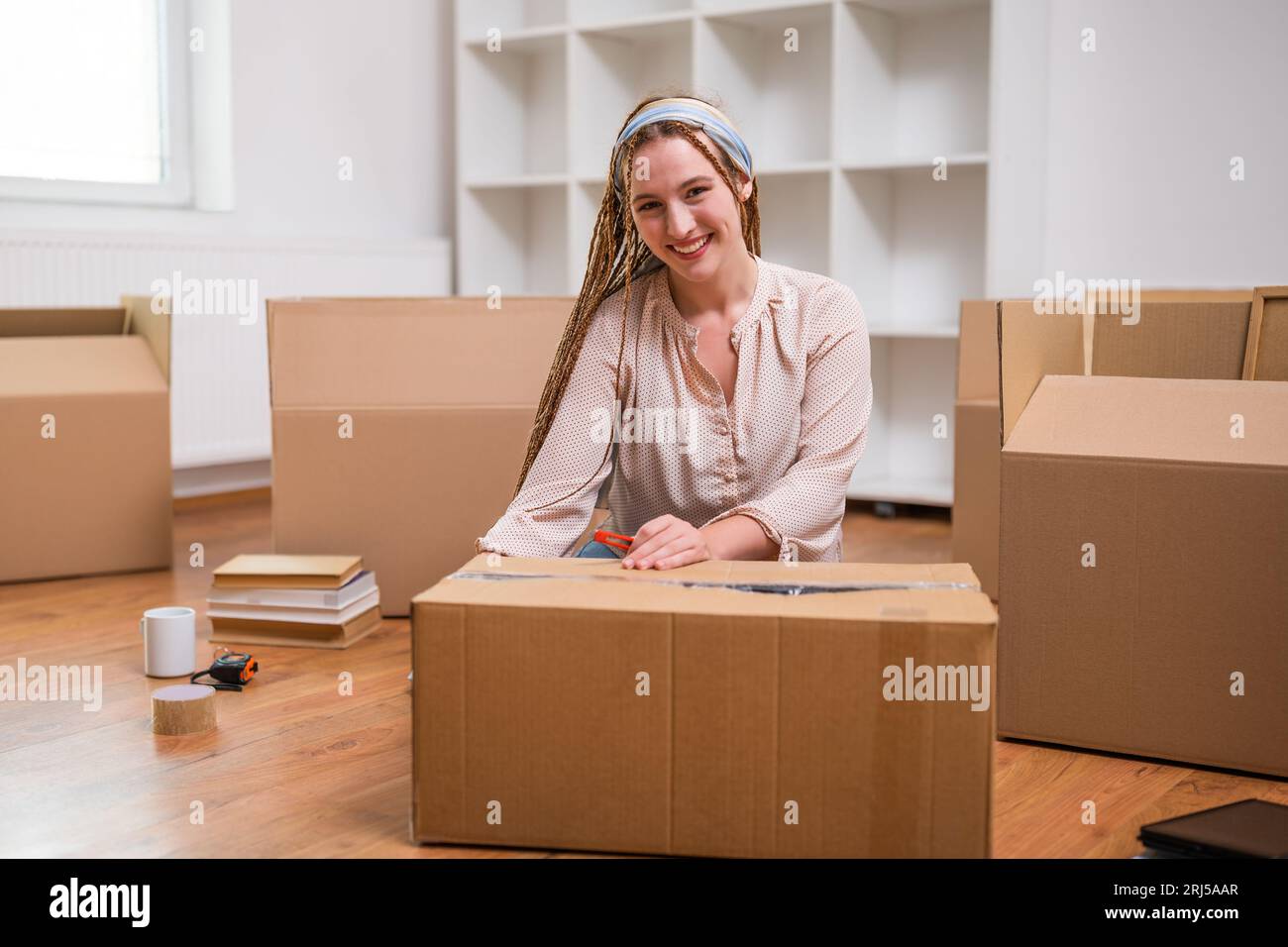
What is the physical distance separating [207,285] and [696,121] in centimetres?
232

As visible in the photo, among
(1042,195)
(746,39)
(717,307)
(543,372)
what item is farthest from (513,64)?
(717,307)

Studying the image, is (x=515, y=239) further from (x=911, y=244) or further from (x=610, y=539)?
(x=610, y=539)

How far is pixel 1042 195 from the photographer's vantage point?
3.40 metres

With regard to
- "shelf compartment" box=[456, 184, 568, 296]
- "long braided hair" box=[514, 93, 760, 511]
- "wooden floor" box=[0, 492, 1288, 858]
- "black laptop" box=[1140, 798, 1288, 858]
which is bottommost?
"wooden floor" box=[0, 492, 1288, 858]

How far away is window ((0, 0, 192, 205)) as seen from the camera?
10.9ft

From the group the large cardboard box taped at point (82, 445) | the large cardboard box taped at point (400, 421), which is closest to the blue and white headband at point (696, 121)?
the large cardboard box taped at point (400, 421)

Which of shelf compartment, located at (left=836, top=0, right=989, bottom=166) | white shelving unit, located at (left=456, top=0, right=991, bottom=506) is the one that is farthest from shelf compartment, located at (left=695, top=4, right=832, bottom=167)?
shelf compartment, located at (left=836, top=0, right=989, bottom=166)

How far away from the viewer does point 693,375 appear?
5.46 feet

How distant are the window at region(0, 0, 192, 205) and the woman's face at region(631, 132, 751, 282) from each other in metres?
2.26

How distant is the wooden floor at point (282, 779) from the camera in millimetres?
1410

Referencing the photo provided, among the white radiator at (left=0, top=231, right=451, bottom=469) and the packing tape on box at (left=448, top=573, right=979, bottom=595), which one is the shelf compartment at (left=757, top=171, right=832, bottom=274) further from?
the packing tape on box at (left=448, top=573, right=979, bottom=595)

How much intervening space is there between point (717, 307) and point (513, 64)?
2.88 metres

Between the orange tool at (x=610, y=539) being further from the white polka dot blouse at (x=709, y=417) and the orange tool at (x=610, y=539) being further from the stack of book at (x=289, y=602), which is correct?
the stack of book at (x=289, y=602)

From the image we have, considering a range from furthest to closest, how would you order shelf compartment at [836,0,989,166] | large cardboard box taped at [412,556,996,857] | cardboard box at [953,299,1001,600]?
1. shelf compartment at [836,0,989,166]
2. cardboard box at [953,299,1001,600]
3. large cardboard box taped at [412,556,996,857]
